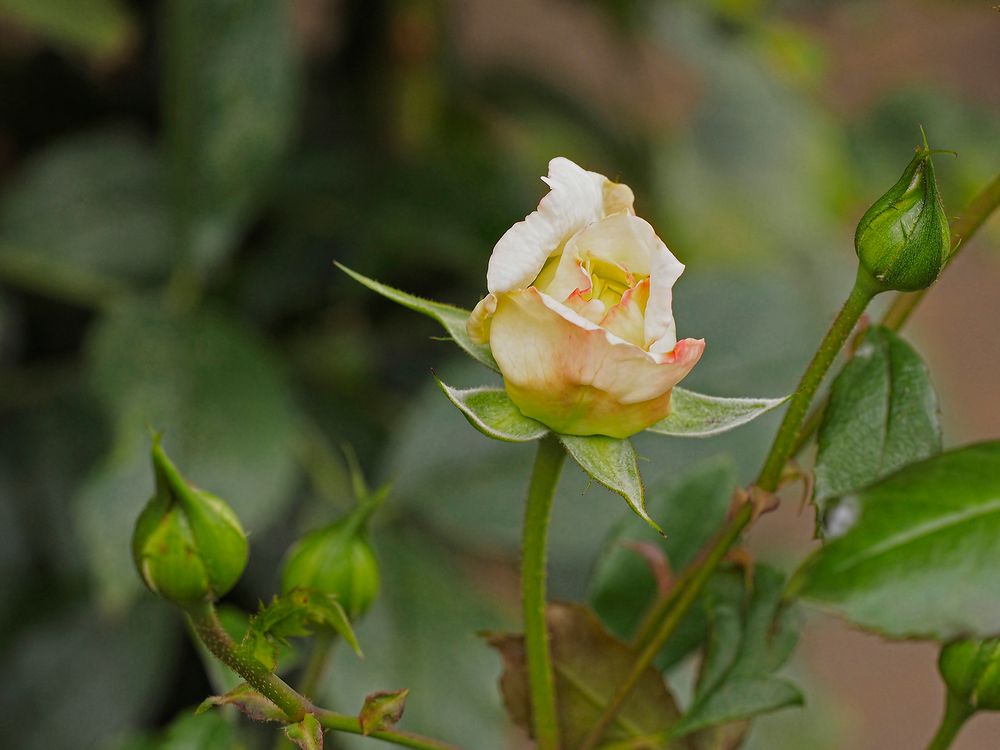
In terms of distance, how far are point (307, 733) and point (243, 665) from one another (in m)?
0.02

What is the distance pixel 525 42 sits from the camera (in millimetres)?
1906

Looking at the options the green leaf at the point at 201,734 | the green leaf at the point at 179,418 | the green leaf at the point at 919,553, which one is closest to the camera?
the green leaf at the point at 919,553

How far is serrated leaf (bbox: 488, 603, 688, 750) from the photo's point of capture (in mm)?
306

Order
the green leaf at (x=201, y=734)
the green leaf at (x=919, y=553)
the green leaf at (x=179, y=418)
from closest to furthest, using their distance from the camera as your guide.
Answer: the green leaf at (x=919, y=553), the green leaf at (x=201, y=734), the green leaf at (x=179, y=418)

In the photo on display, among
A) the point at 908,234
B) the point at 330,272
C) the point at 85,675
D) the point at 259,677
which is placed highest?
the point at 908,234

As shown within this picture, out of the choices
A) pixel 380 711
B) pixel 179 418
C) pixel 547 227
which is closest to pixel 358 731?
pixel 380 711

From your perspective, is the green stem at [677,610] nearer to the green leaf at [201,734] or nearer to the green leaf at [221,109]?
the green leaf at [201,734]

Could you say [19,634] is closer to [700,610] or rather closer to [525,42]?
[700,610]

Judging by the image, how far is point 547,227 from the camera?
9.3 inches

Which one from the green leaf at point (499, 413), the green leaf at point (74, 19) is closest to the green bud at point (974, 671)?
the green leaf at point (499, 413)

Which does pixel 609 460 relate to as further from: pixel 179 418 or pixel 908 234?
pixel 179 418

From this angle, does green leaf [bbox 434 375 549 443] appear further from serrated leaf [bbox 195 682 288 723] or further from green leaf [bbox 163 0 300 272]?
green leaf [bbox 163 0 300 272]

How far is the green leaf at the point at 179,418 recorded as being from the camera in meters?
0.51

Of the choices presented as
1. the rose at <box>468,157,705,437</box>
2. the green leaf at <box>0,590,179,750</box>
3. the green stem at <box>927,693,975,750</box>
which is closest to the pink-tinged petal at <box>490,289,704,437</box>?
the rose at <box>468,157,705,437</box>
